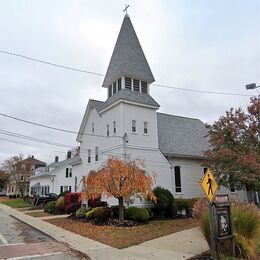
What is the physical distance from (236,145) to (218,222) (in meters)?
11.2

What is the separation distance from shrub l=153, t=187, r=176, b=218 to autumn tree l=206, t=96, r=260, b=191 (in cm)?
380

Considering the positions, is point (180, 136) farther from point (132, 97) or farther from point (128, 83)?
point (128, 83)

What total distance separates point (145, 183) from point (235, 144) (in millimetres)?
6382

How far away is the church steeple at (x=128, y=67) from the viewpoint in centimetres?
2470

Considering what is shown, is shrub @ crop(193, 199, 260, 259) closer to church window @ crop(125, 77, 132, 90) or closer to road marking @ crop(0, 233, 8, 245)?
road marking @ crop(0, 233, 8, 245)

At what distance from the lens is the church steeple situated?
24.7 meters

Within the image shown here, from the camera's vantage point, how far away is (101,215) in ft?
58.9

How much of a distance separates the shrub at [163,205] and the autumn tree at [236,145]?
380cm

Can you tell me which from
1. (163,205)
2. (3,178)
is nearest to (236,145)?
(163,205)

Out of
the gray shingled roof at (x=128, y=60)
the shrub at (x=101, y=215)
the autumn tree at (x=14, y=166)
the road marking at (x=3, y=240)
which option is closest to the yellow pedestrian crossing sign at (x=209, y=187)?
the road marking at (x=3, y=240)

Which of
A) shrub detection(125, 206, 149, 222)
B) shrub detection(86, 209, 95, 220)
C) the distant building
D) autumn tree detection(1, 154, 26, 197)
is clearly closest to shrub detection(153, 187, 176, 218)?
shrub detection(125, 206, 149, 222)

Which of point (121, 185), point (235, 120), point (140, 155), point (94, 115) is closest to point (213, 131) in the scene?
point (235, 120)

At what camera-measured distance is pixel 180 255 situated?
9.28m

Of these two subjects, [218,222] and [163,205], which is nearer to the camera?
[218,222]
